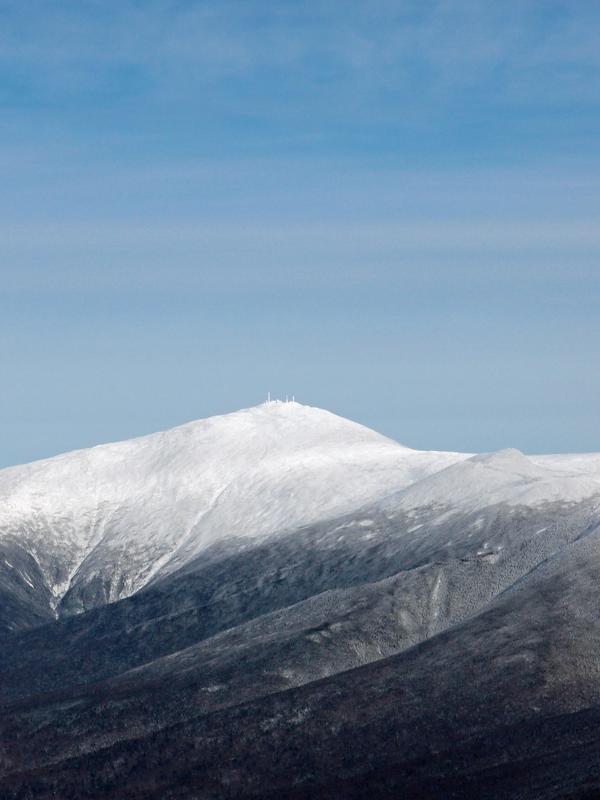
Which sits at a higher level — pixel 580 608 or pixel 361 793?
pixel 580 608

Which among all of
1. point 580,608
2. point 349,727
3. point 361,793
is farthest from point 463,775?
point 580,608

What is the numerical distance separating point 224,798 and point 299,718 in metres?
16.3

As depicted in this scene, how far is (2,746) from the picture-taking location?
582ft

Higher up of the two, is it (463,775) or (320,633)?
(320,633)

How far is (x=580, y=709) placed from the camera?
160875mm

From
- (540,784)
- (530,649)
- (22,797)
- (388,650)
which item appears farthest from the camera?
(388,650)

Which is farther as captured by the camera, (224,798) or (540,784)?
(224,798)

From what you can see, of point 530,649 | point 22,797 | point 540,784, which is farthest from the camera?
point 530,649

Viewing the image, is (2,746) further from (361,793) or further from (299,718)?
(361,793)

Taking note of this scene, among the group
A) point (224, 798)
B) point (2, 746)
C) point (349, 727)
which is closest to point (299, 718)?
point (349, 727)

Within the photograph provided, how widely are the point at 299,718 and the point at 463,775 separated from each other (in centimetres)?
2425

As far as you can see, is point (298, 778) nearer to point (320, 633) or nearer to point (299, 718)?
point (299, 718)

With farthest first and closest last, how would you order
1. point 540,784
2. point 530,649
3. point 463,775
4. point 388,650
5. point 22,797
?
point 388,650
point 530,649
point 22,797
point 463,775
point 540,784

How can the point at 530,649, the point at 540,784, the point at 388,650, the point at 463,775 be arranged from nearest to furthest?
the point at 540,784 < the point at 463,775 < the point at 530,649 < the point at 388,650
